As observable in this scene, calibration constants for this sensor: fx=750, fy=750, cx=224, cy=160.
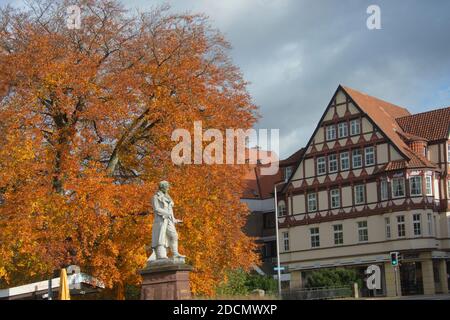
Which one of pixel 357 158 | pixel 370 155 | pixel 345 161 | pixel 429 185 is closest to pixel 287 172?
pixel 345 161

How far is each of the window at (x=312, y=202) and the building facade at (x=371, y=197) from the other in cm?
8

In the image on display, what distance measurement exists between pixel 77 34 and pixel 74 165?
6007 mm

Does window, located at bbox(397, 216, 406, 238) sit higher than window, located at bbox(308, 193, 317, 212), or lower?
lower

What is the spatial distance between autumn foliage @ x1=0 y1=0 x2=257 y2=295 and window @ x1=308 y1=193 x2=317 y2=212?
25.1 metres

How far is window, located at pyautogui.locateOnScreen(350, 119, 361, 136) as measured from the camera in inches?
2153

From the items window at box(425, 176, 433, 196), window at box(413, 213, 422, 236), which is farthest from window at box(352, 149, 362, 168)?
window at box(413, 213, 422, 236)

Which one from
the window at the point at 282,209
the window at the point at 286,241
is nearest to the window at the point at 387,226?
the window at the point at 286,241

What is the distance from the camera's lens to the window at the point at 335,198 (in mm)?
56031

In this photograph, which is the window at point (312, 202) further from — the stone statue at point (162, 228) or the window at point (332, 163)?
the stone statue at point (162, 228)

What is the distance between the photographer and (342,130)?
183ft

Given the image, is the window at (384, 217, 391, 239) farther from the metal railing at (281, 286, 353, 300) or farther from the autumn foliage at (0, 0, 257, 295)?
the autumn foliage at (0, 0, 257, 295)

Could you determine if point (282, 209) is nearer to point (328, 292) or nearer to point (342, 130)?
point (342, 130)
